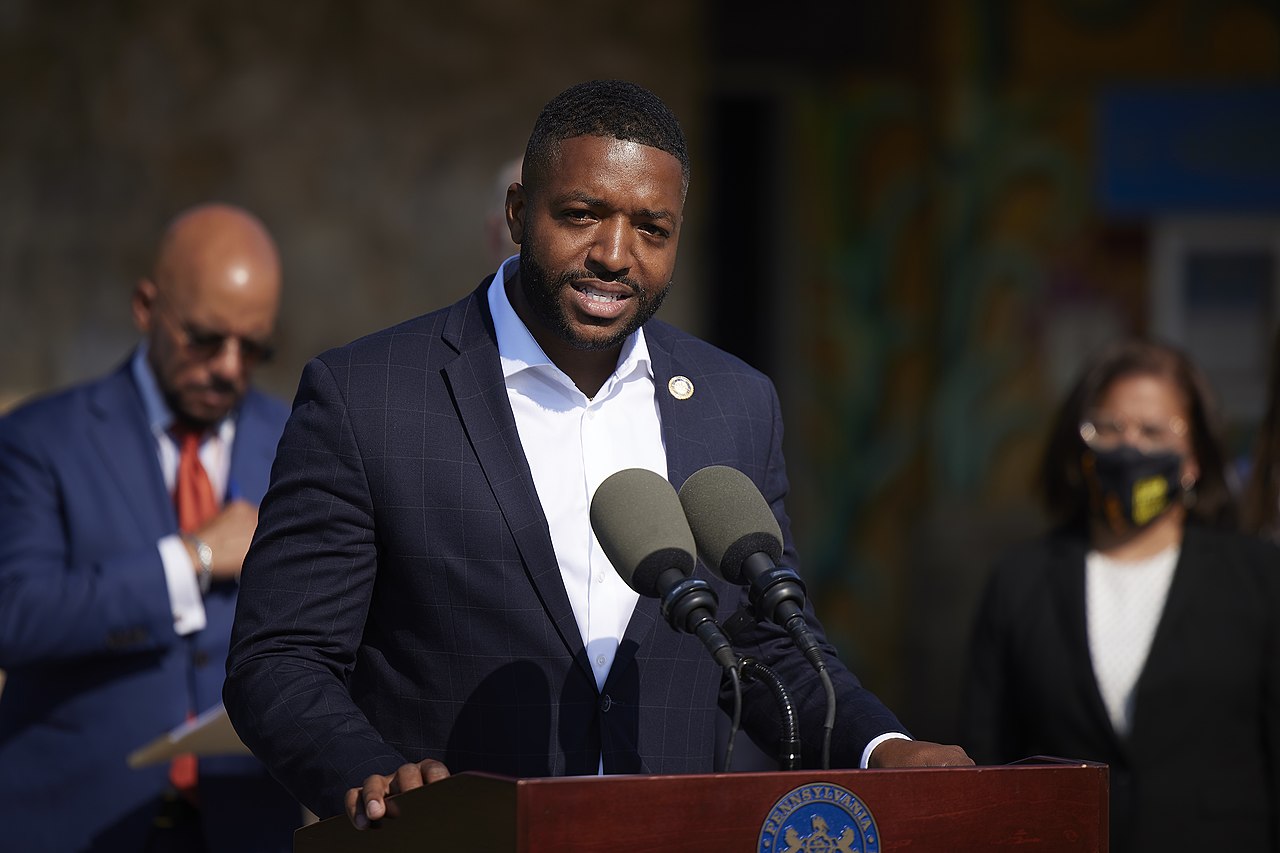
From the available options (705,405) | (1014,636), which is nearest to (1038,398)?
(1014,636)

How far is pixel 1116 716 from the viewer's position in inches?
174

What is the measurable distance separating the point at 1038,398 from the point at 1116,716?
4395mm

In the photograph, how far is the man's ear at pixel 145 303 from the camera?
4293mm

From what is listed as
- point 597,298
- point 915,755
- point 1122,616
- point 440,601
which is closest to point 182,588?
point 440,601

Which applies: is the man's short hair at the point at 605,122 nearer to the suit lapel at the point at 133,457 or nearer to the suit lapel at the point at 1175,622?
the suit lapel at the point at 133,457

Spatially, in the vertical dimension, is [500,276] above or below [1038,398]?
below

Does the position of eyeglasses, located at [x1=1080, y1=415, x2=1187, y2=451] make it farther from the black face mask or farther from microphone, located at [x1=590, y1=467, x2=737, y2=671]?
microphone, located at [x1=590, y1=467, x2=737, y2=671]

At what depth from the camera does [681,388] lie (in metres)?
2.87

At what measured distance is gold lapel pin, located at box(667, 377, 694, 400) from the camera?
285 cm

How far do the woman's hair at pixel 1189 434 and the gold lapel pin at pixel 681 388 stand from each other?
85.1 inches

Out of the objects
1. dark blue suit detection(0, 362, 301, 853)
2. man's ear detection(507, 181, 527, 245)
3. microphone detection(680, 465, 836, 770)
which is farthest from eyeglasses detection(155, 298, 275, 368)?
microphone detection(680, 465, 836, 770)

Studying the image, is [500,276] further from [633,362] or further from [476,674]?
[476,674]

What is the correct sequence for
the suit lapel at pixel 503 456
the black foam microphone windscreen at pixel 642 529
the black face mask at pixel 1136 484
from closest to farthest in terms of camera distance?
1. the black foam microphone windscreen at pixel 642 529
2. the suit lapel at pixel 503 456
3. the black face mask at pixel 1136 484

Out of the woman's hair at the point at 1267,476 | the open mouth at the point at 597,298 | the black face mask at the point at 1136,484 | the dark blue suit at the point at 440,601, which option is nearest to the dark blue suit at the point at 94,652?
the dark blue suit at the point at 440,601
